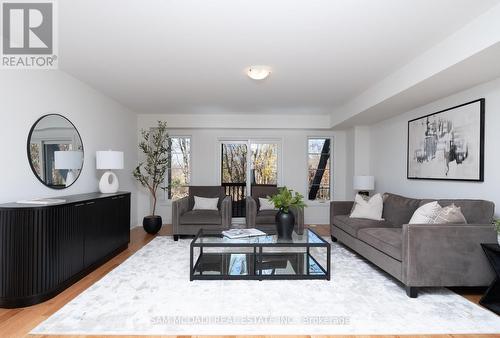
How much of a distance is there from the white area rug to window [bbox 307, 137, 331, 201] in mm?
3273

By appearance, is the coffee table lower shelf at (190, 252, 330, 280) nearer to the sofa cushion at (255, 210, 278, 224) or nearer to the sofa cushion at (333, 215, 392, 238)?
the sofa cushion at (333, 215, 392, 238)

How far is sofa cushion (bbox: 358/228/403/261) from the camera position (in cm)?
265

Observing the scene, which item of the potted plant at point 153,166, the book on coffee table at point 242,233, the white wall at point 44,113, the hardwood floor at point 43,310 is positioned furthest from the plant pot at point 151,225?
the book on coffee table at point 242,233

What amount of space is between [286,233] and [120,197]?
2423 mm

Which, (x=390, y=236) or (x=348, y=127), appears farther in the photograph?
(x=348, y=127)

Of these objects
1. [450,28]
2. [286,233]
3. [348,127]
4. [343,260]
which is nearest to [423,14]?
[450,28]

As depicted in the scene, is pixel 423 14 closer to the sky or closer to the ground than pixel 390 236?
closer to the sky

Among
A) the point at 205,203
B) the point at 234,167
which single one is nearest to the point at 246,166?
the point at 234,167

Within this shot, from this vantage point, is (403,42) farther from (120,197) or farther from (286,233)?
(120,197)

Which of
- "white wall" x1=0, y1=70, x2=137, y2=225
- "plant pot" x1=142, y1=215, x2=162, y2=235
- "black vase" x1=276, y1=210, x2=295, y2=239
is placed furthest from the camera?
"plant pot" x1=142, y1=215, x2=162, y2=235

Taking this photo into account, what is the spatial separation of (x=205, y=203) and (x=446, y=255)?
12.2 feet

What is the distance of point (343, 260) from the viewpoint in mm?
3477

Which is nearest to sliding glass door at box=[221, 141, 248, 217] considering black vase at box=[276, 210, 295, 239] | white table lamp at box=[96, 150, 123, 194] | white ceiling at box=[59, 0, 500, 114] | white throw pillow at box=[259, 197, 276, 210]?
white throw pillow at box=[259, 197, 276, 210]

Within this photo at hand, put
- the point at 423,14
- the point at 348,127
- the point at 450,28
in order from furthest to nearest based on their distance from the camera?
the point at 348,127, the point at 450,28, the point at 423,14
